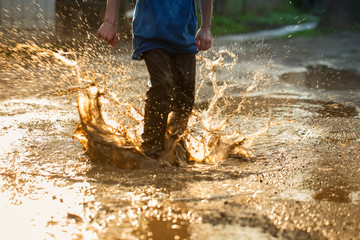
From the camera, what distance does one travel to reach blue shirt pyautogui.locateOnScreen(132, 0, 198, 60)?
3.44 metres

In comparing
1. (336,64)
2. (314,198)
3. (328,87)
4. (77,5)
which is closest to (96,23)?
(77,5)

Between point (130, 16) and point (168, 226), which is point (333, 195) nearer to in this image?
point (168, 226)

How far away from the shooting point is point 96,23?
43.5 feet

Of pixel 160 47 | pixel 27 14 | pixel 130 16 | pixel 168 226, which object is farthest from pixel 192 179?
pixel 130 16

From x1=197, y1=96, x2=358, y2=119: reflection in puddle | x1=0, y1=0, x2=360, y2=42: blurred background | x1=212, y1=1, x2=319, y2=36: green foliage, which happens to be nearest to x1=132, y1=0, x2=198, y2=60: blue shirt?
x1=197, y1=96, x2=358, y2=119: reflection in puddle

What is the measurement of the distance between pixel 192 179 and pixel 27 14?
8686 millimetres

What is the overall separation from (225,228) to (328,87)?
530 centimetres

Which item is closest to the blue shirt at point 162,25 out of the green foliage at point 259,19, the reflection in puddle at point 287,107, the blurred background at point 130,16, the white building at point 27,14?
the reflection in puddle at point 287,107

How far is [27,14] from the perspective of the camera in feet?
36.0

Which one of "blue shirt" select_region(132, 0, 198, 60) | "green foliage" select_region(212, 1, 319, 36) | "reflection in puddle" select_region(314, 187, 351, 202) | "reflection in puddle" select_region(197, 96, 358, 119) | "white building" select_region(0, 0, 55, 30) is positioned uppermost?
"green foliage" select_region(212, 1, 319, 36)

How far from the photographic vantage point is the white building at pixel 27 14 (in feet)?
35.5

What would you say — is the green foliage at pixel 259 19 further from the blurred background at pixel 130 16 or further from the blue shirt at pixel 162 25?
the blue shirt at pixel 162 25

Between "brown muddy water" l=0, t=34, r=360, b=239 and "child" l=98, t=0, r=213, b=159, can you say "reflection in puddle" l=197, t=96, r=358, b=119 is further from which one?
"child" l=98, t=0, r=213, b=159

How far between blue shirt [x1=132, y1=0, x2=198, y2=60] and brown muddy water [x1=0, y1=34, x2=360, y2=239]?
0.53 m
